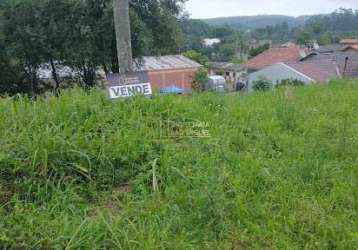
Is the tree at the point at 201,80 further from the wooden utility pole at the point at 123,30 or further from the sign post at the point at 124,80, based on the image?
the sign post at the point at 124,80

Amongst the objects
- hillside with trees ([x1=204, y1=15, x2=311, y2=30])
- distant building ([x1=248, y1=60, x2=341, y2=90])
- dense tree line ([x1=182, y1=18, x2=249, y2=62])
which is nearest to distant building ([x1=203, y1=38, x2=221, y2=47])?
dense tree line ([x1=182, y1=18, x2=249, y2=62])

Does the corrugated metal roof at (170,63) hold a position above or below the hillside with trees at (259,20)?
below

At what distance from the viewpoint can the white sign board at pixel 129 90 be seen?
124 inches

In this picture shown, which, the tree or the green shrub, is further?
the tree

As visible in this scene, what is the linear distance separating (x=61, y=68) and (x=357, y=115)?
11.5m

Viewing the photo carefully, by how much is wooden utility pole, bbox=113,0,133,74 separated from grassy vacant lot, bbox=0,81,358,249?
79 centimetres

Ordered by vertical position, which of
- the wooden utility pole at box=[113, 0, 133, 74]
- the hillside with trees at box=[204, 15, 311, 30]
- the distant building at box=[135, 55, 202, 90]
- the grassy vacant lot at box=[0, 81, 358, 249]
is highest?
the hillside with trees at box=[204, 15, 311, 30]

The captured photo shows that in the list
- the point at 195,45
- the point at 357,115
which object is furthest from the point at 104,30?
the point at 195,45

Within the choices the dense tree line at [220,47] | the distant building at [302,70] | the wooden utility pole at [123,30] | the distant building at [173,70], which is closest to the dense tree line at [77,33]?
the wooden utility pole at [123,30]

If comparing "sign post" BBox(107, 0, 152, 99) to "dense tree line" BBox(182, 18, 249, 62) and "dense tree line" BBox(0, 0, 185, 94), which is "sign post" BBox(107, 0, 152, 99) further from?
"dense tree line" BBox(182, 18, 249, 62)

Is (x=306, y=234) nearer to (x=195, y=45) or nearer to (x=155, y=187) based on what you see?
(x=155, y=187)

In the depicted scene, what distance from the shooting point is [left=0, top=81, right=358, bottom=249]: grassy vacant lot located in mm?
1809

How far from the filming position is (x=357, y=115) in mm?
3836

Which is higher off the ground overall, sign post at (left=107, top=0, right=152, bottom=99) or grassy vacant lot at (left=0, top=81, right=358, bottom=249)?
sign post at (left=107, top=0, right=152, bottom=99)
